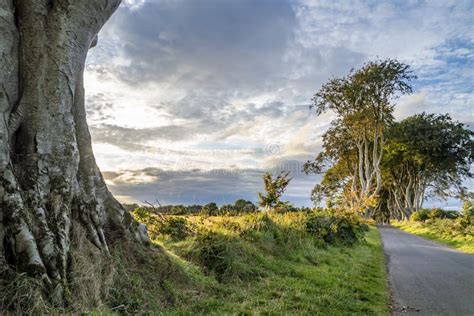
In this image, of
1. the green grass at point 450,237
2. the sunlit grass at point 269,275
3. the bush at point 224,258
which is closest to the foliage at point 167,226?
the sunlit grass at point 269,275

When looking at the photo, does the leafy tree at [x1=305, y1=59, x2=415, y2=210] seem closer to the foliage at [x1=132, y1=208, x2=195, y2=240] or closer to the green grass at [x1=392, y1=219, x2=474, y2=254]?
the green grass at [x1=392, y1=219, x2=474, y2=254]

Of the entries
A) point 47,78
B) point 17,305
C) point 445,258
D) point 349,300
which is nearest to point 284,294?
point 349,300

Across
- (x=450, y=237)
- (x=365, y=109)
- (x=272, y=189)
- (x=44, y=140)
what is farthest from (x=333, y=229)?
(x=365, y=109)

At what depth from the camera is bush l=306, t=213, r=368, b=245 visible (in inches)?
528

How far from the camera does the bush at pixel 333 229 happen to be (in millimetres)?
13414

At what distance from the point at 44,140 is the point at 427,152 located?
46.0 meters

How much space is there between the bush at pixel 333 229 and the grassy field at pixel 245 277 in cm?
202

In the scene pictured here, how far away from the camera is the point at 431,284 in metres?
9.08

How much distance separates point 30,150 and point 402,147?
4522 cm

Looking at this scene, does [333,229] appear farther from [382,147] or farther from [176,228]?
[382,147]

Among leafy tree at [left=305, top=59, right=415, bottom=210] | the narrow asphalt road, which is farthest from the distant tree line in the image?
the narrow asphalt road

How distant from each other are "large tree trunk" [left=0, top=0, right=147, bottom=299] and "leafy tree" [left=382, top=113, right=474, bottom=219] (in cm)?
4341

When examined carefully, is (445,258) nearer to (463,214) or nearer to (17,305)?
(463,214)

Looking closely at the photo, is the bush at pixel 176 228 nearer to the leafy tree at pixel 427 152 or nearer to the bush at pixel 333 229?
the bush at pixel 333 229
